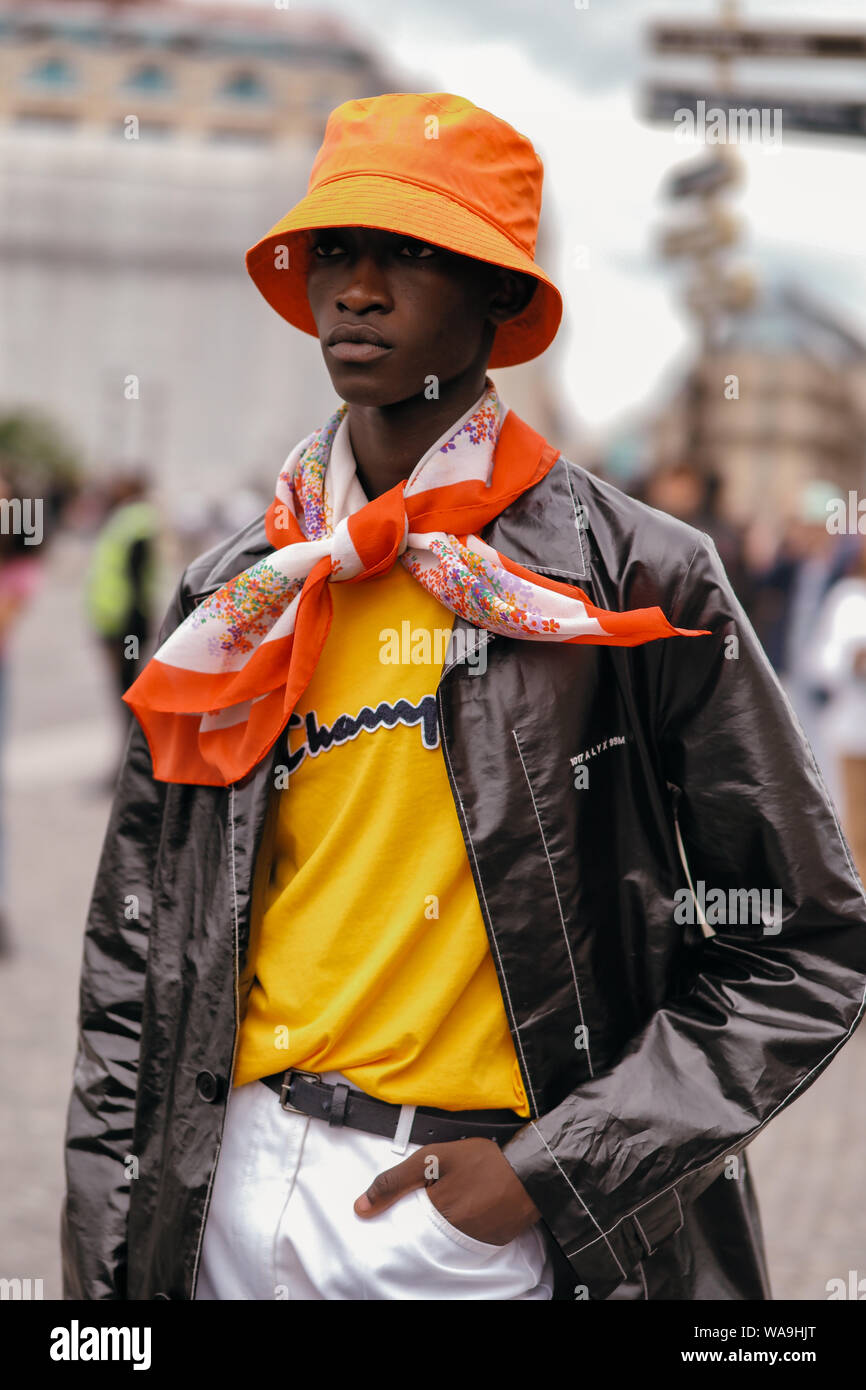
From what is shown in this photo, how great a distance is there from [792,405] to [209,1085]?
3089 inches

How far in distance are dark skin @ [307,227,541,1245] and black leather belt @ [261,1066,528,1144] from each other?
0.04m

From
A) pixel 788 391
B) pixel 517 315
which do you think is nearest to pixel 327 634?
pixel 517 315

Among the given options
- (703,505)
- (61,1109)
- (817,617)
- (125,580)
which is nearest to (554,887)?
(61,1109)

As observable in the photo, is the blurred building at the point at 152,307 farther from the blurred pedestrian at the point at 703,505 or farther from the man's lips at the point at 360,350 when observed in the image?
the man's lips at the point at 360,350

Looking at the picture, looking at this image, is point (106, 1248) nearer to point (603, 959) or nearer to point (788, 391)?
point (603, 959)

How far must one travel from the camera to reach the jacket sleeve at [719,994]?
1692mm

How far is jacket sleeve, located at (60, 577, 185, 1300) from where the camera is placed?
2010 mm

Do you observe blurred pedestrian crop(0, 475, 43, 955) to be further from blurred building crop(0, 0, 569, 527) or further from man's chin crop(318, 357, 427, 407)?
blurred building crop(0, 0, 569, 527)

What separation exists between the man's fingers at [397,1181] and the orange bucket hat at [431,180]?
106 centimetres

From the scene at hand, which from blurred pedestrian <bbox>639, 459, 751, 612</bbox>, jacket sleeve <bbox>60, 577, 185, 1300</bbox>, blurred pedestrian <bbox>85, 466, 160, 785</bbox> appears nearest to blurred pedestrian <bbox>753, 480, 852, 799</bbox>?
blurred pedestrian <bbox>639, 459, 751, 612</bbox>

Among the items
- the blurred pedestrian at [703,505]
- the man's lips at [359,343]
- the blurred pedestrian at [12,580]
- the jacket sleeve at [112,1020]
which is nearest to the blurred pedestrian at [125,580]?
the blurred pedestrian at [12,580]
